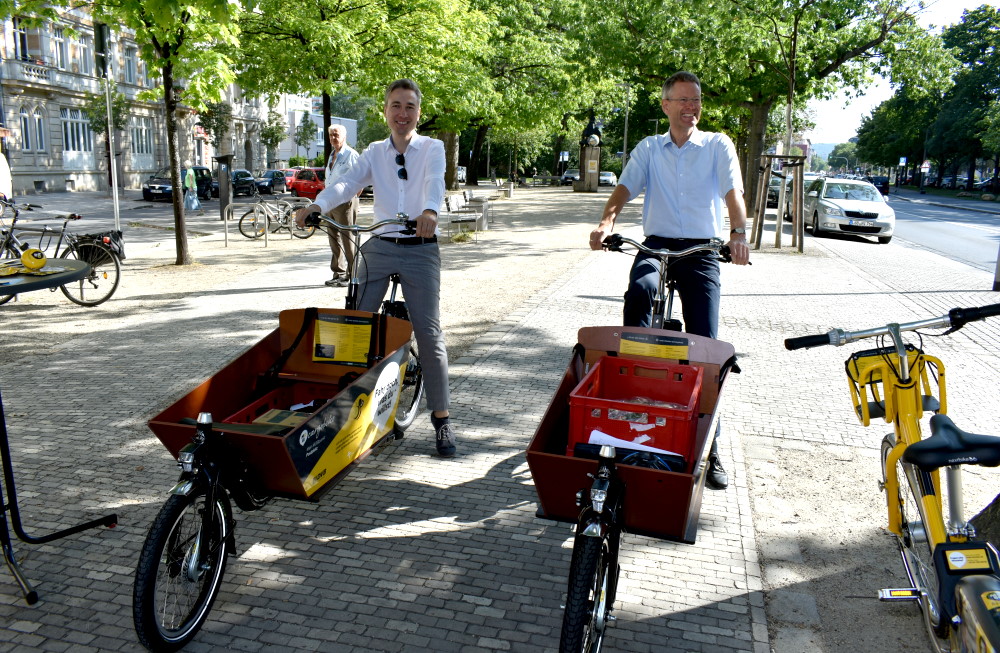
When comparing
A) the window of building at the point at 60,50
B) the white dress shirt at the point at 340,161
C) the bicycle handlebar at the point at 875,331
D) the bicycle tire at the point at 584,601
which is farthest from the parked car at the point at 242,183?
the bicycle tire at the point at 584,601

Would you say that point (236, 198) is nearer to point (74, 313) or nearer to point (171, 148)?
point (171, 148)

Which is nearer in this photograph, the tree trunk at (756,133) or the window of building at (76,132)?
the tree trunk at (756,133)

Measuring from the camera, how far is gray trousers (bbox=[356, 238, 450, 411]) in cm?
453

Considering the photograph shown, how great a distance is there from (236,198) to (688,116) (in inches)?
1434

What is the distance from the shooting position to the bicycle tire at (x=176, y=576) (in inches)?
106

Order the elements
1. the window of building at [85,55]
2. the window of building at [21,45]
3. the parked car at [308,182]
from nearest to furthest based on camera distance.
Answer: the parked car at [308,182] → the window of building at [21,45] → the window of building at [85,55]

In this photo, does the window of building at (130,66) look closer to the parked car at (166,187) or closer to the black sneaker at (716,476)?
the parked car at (166,187)

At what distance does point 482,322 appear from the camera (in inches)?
339

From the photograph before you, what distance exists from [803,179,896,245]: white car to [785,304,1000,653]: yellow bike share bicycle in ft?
60.3

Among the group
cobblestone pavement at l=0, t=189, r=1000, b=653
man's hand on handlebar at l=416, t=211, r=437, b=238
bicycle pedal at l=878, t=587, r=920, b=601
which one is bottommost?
cobblestone pavement at l=0, t=189, r=1000, b=653

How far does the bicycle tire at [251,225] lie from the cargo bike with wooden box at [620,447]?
1394cm

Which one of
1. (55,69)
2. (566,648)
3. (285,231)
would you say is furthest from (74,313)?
(55,69)

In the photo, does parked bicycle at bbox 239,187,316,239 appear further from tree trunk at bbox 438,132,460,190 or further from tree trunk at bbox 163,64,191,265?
tree trunk at bbox 438,132,460,190

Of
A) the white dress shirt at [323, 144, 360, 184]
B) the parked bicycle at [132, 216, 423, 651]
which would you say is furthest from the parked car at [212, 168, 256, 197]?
the parked bicycle at [132, 216, 423, 651]
